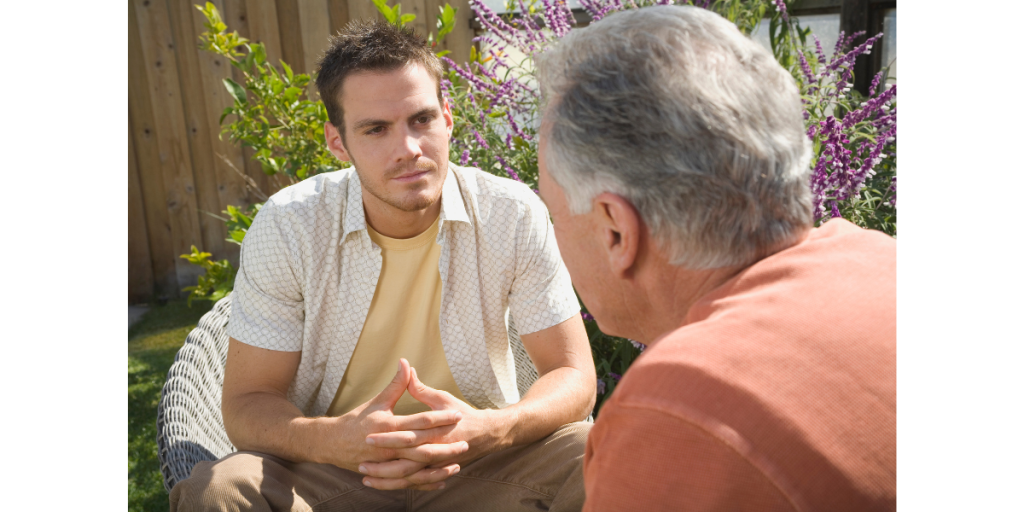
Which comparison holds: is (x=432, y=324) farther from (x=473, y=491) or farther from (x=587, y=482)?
(x=587, y=482)

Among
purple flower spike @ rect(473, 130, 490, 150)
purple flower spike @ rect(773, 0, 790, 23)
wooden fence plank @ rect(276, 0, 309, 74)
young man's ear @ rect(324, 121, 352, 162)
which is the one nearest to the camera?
young man's ear @ rect(324, 121, 352, 162)

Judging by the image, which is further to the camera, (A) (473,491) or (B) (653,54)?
(A) (473,491)

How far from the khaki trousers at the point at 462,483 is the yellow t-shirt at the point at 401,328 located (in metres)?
0.24

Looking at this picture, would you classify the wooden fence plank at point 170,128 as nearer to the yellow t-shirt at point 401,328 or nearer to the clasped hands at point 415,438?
the yellow t-shirt at point 401,328

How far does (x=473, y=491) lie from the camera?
183 centimetres

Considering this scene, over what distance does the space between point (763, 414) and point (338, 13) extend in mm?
3752

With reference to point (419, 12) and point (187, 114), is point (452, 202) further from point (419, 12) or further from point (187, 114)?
point (187, 114)

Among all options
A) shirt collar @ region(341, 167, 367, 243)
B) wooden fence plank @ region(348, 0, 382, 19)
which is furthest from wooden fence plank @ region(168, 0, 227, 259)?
shirt collar @ region(341, 167, 367, 243)

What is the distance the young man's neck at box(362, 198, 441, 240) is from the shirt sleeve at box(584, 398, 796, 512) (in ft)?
4.11

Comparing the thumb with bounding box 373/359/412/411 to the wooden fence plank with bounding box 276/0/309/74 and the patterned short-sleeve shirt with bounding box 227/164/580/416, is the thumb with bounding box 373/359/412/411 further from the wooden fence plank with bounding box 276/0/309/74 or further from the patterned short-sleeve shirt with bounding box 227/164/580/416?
the wooden fence plank with bounding box 276/0/309/74

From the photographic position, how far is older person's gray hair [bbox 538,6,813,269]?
904 millimetres

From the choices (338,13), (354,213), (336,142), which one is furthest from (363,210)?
(338,13)
